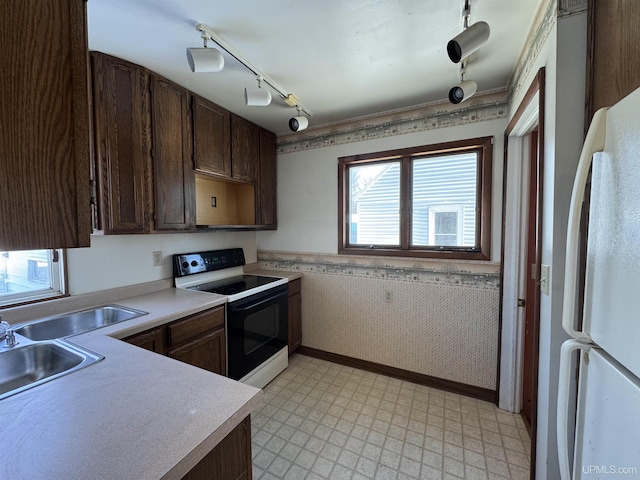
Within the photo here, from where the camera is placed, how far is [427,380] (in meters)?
2.30

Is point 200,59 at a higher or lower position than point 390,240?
higher

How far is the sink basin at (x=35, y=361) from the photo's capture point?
3.52ft

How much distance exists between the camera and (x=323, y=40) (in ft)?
4.74

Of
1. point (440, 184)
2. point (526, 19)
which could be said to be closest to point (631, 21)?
point (526, 19)

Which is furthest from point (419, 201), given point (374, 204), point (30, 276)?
point (30, 276)

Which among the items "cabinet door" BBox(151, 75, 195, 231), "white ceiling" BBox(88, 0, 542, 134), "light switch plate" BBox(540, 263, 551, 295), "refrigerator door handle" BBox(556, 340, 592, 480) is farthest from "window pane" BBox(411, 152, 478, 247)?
"cabinet door" BBox(151, 75, 195, 231)

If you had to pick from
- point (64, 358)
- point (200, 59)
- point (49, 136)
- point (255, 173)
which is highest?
point (200, 59)

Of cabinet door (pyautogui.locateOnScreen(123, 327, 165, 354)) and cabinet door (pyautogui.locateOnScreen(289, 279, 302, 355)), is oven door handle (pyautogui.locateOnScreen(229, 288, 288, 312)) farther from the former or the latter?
cabinet door (pyautogui.locateOnScreen(123, 327, 165, 354))

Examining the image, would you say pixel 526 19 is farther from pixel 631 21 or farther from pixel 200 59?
pixel 200 59

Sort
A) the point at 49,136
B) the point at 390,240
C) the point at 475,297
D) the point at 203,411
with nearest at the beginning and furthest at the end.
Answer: the point at 49,136 < the point at 203,411 < the point at 475,297 < the point at 390,240

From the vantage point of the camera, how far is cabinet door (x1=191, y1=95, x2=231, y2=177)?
2.05 meters

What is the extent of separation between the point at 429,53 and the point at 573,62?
0.74 m

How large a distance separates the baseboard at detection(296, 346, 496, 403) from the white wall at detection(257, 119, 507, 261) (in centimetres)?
107

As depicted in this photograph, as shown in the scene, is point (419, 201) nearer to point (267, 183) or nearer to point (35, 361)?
point (267, 183)
